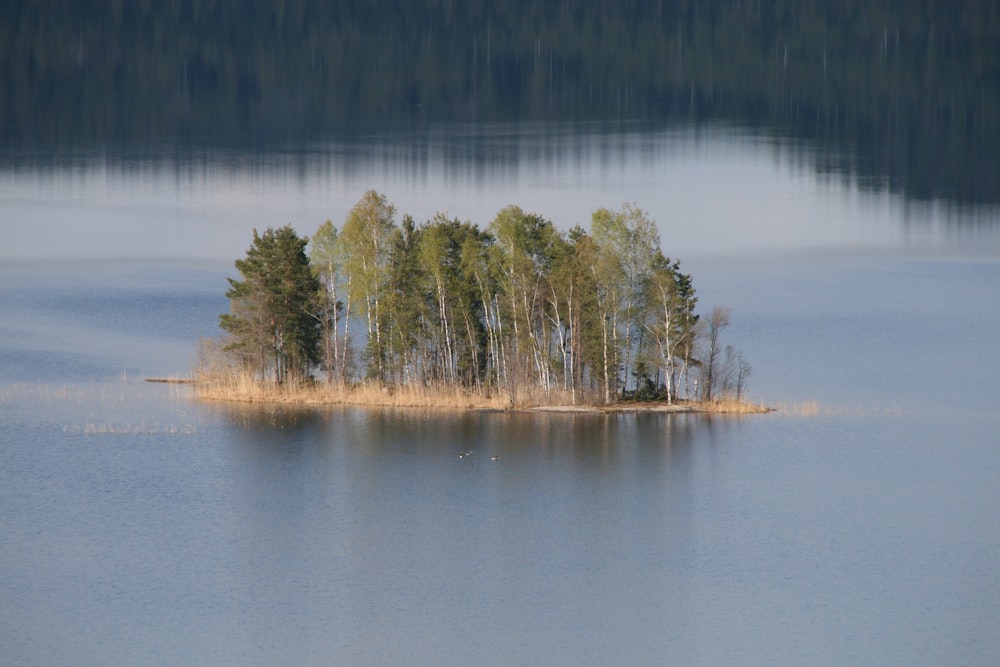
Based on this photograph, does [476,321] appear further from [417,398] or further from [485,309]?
[417,398]

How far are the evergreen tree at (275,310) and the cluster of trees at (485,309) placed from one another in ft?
0.16

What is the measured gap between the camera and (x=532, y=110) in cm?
16950

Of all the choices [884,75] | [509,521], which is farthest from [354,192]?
[884,75]

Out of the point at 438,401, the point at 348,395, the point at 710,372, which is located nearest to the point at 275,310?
the point at 348,395

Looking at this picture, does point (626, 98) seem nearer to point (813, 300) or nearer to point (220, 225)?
point (220, 225)

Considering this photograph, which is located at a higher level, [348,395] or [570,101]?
[570,101]

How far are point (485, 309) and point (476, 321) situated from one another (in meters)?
0.68

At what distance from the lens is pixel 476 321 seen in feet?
204

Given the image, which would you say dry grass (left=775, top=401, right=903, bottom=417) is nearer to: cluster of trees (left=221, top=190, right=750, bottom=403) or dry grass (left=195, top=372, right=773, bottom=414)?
dry grass (left=195, top=372, right=773, bottom=414)

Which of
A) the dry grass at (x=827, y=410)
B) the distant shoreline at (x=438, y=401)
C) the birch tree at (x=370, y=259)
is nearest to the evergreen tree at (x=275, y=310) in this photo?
the distant shoreline at (x=438, y=401)

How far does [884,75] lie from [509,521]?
15041 cm

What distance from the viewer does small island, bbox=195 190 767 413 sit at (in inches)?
2381

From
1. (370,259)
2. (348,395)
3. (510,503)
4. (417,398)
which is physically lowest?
(510,503)

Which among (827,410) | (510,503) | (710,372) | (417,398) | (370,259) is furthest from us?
(827,410)
